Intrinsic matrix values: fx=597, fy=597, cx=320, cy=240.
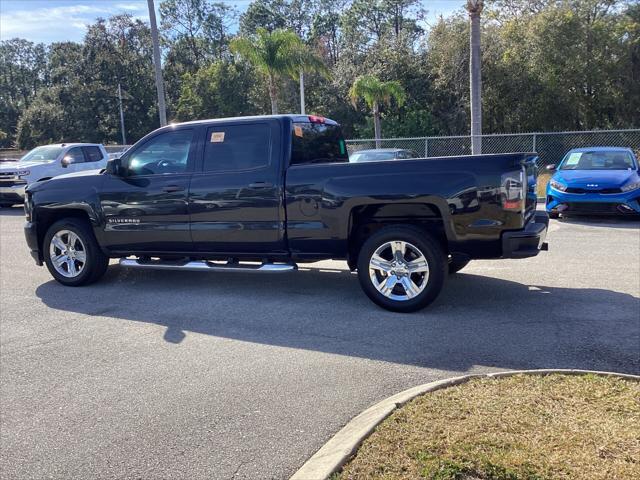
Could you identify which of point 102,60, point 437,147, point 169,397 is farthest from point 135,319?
point 102,60

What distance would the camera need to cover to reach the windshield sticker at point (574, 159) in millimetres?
13578

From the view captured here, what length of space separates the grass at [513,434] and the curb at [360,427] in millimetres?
54

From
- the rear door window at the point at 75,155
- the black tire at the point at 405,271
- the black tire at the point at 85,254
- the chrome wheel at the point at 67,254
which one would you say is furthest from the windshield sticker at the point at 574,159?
the rear door window at the point at 75,155

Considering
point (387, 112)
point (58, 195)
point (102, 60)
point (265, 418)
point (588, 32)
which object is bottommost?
point (265, 418)

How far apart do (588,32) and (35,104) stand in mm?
47068

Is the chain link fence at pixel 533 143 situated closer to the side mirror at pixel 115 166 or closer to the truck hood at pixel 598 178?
the truck hood at pixel 598 178

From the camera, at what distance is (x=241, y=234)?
6.62 meters

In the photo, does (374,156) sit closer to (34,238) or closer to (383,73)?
(34,238)

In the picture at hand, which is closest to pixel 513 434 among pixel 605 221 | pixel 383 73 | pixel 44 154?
pixel 605 221

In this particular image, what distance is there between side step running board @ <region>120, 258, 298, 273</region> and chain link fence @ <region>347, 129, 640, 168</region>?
13773mm

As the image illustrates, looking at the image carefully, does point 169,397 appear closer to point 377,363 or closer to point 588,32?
point 377,363

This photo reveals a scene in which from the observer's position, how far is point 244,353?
5.07 meters

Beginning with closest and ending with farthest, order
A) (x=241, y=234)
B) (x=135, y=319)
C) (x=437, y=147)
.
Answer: (x=135, y=319) → (x=241, y=234) → (x=437, y=147)

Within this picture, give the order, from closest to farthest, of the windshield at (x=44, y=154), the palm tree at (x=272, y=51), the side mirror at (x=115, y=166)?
the side mirror at (x=115, y=166)
the windshield at (x=44, y=154)
the palm tree at (x=272, y=51)
